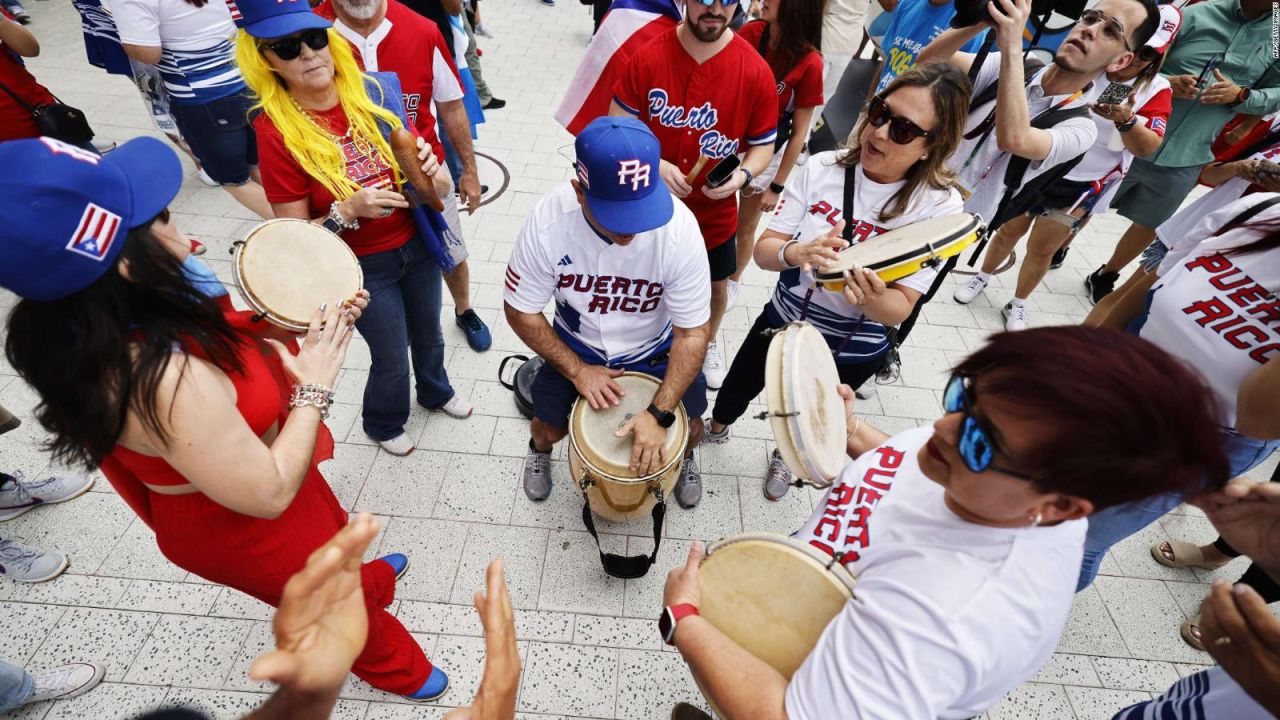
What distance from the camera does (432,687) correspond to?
2.34m

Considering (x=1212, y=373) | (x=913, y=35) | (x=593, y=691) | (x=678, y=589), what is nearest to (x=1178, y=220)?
(x=1212, y=373)

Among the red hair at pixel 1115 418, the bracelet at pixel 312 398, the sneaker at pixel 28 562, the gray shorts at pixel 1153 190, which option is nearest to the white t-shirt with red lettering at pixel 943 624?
the red hair at pixel 1115 418

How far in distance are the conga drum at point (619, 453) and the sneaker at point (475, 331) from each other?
164 centimetres

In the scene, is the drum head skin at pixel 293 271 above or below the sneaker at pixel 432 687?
above

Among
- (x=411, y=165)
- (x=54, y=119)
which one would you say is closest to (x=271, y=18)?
(x=411, y=165)

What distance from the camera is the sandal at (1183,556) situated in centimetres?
299

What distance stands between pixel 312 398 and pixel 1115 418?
1.90 m

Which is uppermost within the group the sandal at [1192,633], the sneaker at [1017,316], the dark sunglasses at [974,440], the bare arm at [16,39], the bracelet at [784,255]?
the dark sunglasses at [974,440]

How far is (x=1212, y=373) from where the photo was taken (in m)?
2.06

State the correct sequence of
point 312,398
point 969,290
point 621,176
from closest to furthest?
point 312,398
point 621,176
point 969,290

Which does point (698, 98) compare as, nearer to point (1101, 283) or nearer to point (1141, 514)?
point (1141, 514)

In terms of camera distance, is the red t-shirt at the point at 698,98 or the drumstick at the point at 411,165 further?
the red t-shirt at the point at 698,98

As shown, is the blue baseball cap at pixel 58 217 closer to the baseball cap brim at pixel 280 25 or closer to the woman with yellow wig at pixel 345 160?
the woman with yellow wig at pixel 345 160

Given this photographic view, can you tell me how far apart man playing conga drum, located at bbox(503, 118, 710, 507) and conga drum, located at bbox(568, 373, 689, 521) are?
48 millimetres
